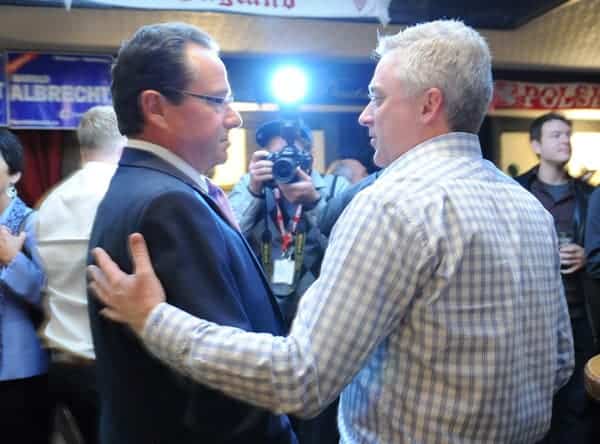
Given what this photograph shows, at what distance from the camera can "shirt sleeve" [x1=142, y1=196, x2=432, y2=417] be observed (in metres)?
0.96

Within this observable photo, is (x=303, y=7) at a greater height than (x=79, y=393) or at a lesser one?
greater

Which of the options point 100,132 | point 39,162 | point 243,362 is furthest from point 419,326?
point 39,162

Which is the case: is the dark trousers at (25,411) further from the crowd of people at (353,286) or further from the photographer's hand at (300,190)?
the crowd of people at (353,286)

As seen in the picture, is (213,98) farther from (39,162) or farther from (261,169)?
(39,162)

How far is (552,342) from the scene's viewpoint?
1.20 m

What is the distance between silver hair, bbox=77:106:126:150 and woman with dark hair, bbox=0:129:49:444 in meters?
0.45

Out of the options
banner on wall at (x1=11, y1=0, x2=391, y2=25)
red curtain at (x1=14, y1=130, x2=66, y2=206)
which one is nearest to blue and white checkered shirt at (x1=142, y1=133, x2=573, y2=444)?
banner on wall at (x1=11, y1=0, x2=391, y2=25)

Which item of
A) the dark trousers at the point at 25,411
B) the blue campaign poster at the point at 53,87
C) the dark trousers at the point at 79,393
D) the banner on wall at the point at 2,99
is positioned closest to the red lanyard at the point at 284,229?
the dark trousers at the point at 79,393

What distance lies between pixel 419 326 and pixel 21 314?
A: 185 centimetres

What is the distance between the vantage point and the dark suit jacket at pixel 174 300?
3.50 ft

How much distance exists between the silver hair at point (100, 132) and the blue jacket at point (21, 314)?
0.46 m

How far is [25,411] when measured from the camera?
242 cm

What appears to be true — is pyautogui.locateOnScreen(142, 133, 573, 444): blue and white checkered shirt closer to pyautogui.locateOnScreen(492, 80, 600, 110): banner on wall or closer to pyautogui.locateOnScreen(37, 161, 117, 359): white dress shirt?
pyautogui.locateOnScreen(37, 161, 117, 359): white dress shirt

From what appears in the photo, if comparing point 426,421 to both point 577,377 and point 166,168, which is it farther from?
point 577,377
